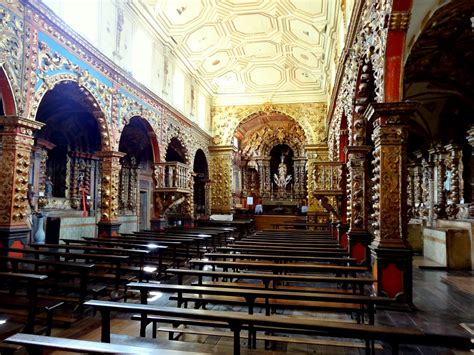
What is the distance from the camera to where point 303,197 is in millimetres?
22406

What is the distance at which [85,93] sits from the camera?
8.55 meters

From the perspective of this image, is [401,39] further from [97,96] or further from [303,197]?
[303,197]

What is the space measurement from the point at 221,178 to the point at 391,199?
13.9 m

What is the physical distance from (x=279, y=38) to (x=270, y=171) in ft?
36.5

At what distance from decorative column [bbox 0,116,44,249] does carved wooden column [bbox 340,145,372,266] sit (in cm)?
652

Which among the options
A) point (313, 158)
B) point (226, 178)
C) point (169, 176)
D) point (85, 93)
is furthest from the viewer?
point (226, 178)

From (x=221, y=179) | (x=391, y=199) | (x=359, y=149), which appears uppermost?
(x=359, y=149)

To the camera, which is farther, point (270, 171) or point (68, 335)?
point (270, 171)

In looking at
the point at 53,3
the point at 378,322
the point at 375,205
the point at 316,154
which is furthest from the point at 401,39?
the point at 316,154

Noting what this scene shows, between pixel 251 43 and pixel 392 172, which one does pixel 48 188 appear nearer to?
pixel 251 43

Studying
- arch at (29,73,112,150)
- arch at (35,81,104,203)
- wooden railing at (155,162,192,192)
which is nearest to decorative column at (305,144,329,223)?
wooden railing at (155,162,192,192)

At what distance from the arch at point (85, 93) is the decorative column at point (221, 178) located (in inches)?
368

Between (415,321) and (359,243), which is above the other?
(359,243)

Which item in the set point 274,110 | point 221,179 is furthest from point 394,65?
point 221,179
